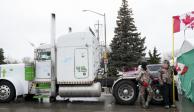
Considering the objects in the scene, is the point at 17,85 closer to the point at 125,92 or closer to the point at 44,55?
the point at 44,55

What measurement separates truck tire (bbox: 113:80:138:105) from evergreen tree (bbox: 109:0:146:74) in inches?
1060

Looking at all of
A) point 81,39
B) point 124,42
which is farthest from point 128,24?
point 81,39

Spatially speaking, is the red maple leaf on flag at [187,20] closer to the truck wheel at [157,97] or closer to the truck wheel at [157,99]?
the truck wheel at [157,97]

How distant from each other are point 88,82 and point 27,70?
2.73 m

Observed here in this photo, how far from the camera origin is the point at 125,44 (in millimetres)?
41625

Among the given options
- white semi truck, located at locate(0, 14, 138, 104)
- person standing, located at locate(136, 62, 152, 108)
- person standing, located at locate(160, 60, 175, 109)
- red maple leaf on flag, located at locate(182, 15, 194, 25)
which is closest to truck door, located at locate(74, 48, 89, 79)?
white semi truck, located at locate(0, 14, 138, 104)

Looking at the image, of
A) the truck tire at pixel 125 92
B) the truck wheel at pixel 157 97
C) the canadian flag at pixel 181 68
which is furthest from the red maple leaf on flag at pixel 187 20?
the truck tire at pixel 125 92

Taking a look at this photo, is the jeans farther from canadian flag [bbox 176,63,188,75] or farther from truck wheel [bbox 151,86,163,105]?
canadian flag [bbox 176,63,188,75]

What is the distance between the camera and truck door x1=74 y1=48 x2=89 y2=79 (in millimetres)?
13820

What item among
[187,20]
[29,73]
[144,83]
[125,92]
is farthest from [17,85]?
[187,20]

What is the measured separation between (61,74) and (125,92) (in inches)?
111

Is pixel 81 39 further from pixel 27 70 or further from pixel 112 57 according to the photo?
pixel 112 57

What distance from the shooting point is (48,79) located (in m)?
14.2

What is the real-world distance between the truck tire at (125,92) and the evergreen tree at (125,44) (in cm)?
2692
